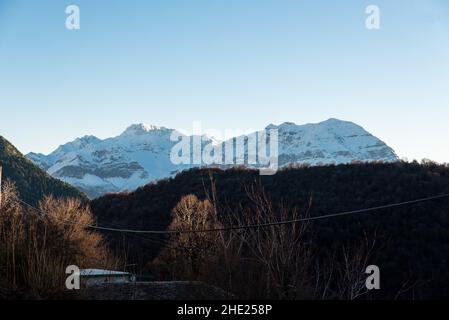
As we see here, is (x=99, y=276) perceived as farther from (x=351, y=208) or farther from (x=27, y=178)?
(x=27, y=178)

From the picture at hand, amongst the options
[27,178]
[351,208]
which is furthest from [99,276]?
[27,178]

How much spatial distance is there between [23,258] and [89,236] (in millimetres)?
30072

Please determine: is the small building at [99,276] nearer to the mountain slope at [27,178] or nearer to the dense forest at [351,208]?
the dense forest at [351,208]

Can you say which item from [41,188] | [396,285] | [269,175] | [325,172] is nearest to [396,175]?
[325,172]

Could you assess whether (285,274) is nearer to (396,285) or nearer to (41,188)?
(396,285)

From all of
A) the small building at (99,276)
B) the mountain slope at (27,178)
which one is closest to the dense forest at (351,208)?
the small building at (99,276)

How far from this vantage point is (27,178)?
271 feet

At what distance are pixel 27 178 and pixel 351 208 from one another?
172 feet

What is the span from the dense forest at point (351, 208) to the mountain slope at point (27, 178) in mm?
18470

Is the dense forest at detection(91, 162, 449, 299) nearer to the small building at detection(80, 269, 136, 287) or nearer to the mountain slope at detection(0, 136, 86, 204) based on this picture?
the small building at detection(80, 269, 136, 287)

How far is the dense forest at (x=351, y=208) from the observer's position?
3262 cm

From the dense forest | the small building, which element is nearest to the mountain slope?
the dense forest
